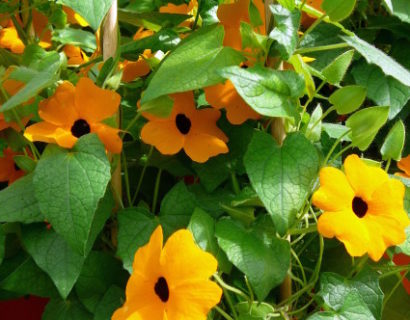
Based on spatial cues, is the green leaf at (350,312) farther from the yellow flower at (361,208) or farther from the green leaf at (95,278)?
the green leaf at (95,278)


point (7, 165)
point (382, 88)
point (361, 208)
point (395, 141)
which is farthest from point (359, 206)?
point (7, 165)

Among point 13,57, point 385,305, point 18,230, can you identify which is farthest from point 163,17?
point 385,305

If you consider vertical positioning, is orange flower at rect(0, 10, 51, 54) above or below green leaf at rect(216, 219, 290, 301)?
below

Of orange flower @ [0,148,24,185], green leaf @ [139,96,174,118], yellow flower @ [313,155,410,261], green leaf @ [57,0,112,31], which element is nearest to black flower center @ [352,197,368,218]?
yellow flower @ [313,155,410,261]

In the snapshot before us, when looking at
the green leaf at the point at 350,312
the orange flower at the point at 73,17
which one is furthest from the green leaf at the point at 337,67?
the orange flower at the point at 73,17

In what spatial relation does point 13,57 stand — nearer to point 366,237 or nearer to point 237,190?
point 237,190

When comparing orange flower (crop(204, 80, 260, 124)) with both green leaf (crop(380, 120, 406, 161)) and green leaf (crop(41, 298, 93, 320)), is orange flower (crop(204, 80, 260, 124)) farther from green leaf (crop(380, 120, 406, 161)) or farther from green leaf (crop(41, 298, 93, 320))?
green leaf (crop(41, 298, 93, 320))

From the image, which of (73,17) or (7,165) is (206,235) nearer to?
(7,165)
